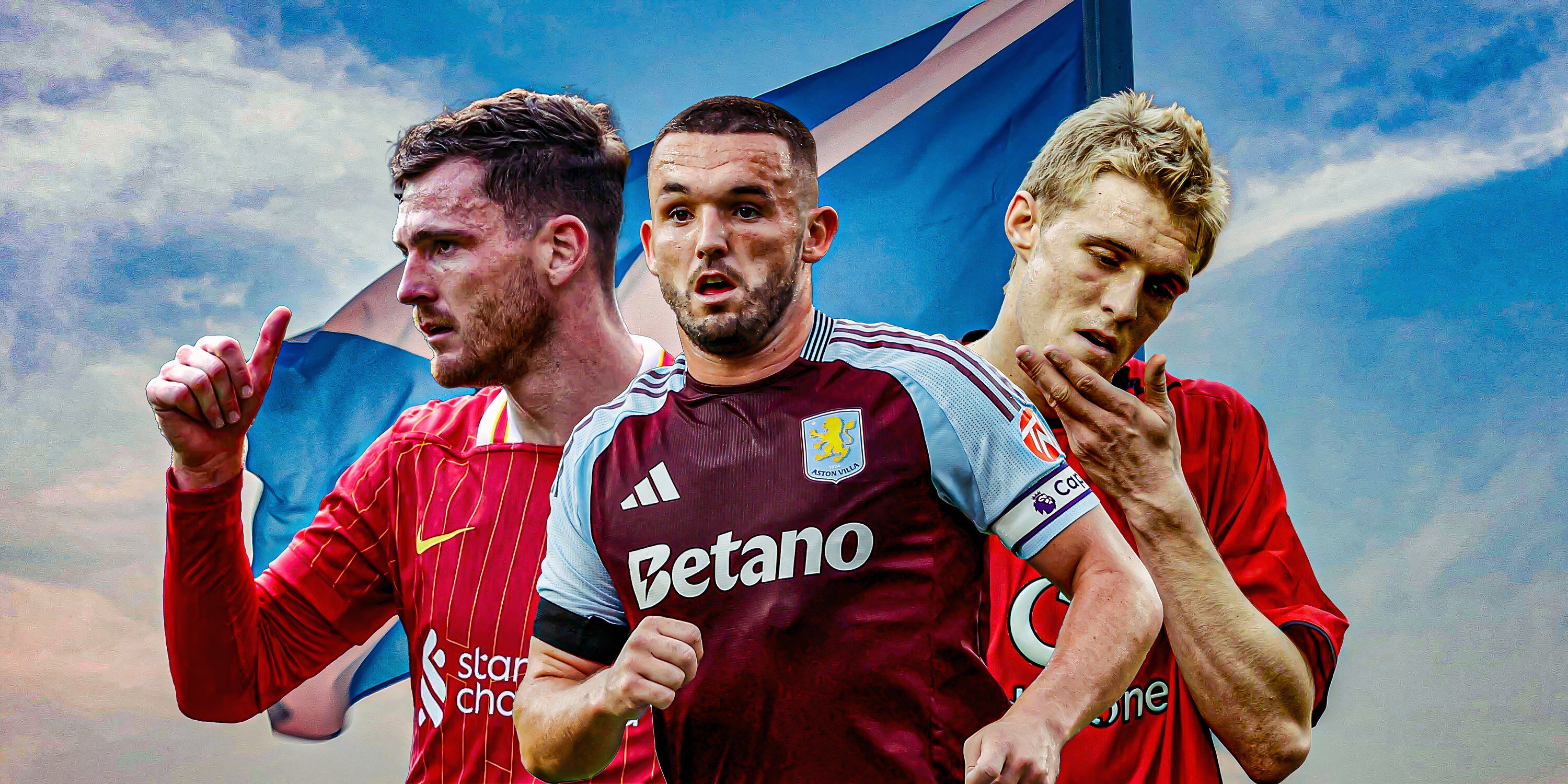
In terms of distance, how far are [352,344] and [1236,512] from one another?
3.20 metres

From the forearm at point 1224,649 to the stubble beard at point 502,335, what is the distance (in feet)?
5.12

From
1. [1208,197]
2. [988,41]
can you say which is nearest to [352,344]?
[988,41]

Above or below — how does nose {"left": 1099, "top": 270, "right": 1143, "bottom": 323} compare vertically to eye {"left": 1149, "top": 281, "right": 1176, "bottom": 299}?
below

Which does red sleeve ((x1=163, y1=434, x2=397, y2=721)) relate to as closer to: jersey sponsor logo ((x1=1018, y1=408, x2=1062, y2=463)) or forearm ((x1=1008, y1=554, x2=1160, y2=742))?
jersey sponsor logo ((x1=1018, y1=408, x2=1062, y2=463))

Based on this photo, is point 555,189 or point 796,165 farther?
point 555,189

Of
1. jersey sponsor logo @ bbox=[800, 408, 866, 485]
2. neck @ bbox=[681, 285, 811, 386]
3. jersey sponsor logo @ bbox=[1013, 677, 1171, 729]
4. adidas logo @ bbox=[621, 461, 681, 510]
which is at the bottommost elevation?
jersey sponsor logo @ bbox=[1013, 677, 1171, 729]

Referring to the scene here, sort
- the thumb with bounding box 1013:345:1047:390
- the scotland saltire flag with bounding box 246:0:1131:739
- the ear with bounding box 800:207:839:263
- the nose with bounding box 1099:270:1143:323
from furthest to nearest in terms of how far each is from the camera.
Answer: the scotland saltire flag with bounding box 246:0:1131:739, the nose with bounding box 1099:270:1143:323, the thumb with bounding box 1013:345:1047:390, the ear with bounding box 800:207:839:263

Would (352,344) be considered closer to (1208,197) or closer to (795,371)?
(795,371)

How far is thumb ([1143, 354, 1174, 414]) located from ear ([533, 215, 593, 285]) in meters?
1.49

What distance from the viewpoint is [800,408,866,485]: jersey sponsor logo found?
2207 millimetres

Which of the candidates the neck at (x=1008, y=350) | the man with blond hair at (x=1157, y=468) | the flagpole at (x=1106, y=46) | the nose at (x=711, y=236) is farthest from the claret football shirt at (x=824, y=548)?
the flagpole at (x=1106, y=46)

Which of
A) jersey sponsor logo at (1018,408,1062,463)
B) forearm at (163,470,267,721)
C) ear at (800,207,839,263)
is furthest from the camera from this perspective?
forearm at (163,470,267,721)

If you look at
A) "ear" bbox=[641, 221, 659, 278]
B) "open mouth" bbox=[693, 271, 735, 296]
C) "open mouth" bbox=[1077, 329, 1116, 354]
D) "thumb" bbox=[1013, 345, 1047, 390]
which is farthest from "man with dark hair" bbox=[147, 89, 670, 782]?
"open mouth" bbox=[1077, 329, 1116, 354]

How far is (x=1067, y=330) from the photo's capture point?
3006 mm
